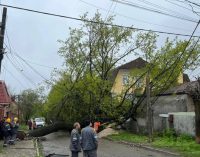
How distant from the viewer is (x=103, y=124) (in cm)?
4128

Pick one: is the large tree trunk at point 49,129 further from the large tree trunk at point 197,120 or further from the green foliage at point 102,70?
the large tree trunk at point 197,120

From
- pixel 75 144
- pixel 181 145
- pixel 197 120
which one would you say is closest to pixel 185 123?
pixel 197 120

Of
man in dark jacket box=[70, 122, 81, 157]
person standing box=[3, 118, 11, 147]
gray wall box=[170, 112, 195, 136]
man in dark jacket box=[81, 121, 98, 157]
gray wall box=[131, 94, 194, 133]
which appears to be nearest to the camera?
man in dark jacket box=[81, 121, 98, 157]

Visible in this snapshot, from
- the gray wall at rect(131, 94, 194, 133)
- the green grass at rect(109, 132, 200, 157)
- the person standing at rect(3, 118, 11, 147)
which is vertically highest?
the gray wall at rect(131, 94, 194, 133)

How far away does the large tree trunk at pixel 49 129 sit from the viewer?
40625mm

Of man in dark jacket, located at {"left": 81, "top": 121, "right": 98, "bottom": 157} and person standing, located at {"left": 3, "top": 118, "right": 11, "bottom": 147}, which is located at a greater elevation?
person standing, located at {"left": 3, "top": 118, "right": 11, "bottom": 147}

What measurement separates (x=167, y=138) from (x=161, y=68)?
9.95 meters

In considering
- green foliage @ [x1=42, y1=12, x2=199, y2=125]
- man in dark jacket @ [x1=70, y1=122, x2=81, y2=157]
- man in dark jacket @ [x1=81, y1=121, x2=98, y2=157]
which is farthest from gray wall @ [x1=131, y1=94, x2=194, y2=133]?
man in dark jacket @ [x1=81, y1=121, x2=98, y2=157]

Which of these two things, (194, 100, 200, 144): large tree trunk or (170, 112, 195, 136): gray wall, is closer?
(194, 100, 200, 144): large tree trunk

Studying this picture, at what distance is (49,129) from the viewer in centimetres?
4131

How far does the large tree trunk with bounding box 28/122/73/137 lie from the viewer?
133 ft

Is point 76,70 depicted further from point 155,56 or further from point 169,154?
point 169,154

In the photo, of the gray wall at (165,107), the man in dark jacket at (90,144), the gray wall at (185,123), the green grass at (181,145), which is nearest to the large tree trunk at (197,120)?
the green grass at (181,145)

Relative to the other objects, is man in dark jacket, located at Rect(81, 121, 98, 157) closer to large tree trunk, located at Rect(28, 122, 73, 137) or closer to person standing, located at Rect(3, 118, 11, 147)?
person standing, located at Rect(3, 118, 11, 147)
